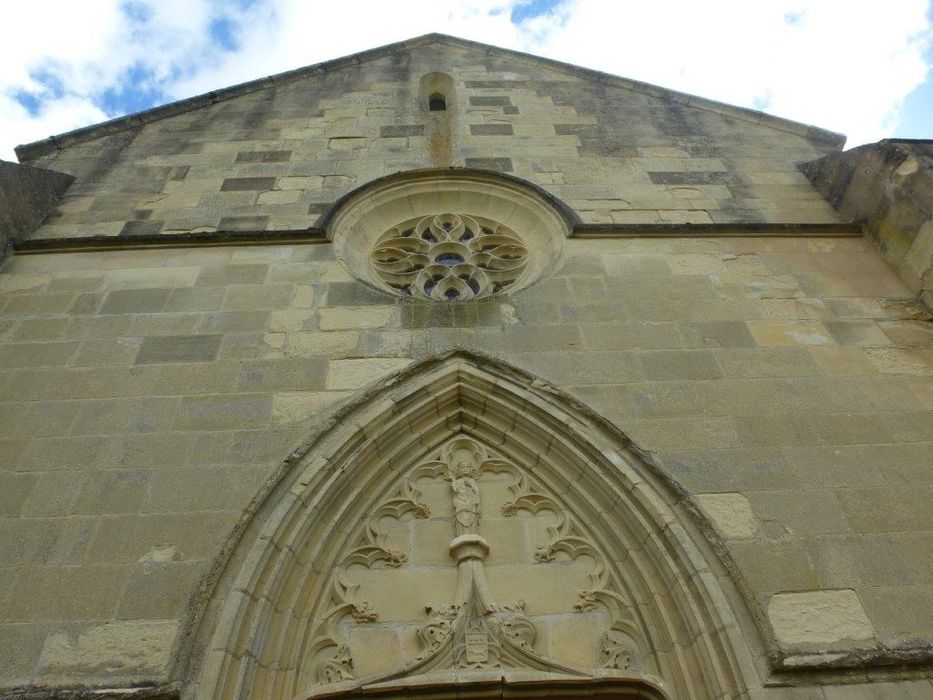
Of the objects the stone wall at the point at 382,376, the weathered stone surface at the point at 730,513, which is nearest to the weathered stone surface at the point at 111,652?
the stone wall at the point at 382,376

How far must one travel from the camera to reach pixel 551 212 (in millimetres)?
5961

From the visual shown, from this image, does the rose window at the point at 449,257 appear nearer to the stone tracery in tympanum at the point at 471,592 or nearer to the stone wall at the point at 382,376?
the stone wall at the point at 382,376

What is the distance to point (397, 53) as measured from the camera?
8453 millimetres

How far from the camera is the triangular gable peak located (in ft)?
22.8

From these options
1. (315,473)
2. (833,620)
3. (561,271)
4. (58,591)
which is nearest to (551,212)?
(561,271)

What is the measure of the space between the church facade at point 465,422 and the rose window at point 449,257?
0.11 ft

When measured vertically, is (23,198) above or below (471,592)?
above

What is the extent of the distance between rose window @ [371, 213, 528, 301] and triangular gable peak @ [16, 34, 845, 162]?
2.94 metres

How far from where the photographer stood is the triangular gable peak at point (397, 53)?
696 centimetres

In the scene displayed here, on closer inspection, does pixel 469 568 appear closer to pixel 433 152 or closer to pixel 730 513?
pixel 730 513

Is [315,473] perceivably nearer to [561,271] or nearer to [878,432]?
[561,271]

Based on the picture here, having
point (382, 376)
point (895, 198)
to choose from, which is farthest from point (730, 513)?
point (895, 198)

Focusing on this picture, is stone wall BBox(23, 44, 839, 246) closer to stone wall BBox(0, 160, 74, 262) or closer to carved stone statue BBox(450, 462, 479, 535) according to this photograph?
stone wall BBox(0, 160, 74, 262)

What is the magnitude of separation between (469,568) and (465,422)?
3.31ft
